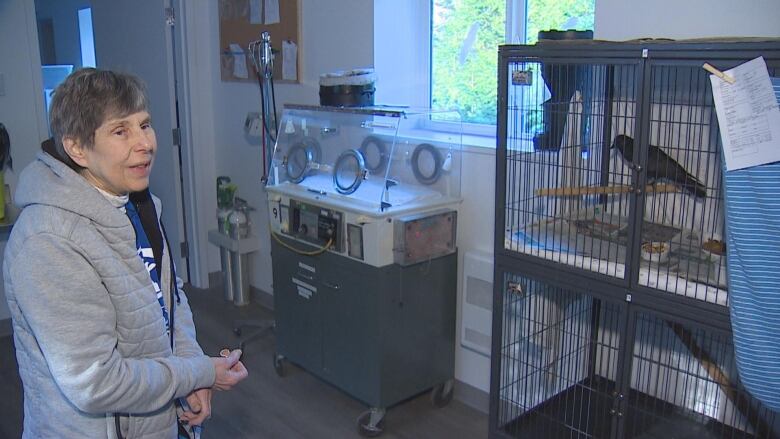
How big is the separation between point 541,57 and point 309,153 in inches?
52.4

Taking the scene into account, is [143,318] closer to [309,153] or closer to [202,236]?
[309,153]

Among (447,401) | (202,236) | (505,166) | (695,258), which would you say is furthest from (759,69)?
(202,236)

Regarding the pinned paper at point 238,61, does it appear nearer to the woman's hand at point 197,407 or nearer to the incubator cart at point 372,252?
the incubator cart at point 372,252

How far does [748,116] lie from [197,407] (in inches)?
58.3

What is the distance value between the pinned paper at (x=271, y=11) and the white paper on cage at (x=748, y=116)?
2.55 meters

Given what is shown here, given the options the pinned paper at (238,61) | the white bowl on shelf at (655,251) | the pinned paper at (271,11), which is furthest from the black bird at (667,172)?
the pinned paper at (238,61)

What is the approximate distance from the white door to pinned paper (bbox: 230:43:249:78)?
48 centimetres

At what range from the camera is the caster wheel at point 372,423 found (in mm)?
2801

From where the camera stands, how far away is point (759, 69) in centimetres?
164

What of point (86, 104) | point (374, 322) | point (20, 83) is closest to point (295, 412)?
point (374, 322)

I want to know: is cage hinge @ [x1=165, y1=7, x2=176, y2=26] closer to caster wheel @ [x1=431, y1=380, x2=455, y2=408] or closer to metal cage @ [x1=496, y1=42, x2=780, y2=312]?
metal cage @ [x1=496, y1=42, x2=780, y2=312]

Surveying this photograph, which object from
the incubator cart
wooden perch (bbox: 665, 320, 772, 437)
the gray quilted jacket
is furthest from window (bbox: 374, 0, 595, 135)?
the gray quilted jacket

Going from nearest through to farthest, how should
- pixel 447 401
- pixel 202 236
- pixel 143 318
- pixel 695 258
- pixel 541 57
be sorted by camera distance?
pixel 143 318 < pixel 695 258 < pixel 541 57 < pixel 447 401 < pixel 202 236

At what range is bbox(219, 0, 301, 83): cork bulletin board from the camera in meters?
3.66
